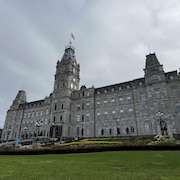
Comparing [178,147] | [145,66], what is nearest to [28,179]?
[178,147]

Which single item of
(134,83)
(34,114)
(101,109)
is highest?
(134,83)

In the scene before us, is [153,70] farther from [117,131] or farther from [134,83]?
[117,131]

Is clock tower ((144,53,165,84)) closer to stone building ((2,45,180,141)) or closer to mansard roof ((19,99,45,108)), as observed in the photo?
stone building ((2,45,180,141))

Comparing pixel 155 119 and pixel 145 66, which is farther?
pixel 145 66

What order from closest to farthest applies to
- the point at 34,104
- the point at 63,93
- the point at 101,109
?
the point at 101,109
the point at 63,93
the point at 34,104

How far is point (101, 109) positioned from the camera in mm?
70500

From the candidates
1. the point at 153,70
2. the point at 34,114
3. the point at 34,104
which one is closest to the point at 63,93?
the point at 34,114

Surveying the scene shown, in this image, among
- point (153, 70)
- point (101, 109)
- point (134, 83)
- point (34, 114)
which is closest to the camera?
point (153, 70)

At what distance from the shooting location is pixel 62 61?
278 feet

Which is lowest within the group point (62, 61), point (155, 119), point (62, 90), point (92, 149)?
point (92, 149)

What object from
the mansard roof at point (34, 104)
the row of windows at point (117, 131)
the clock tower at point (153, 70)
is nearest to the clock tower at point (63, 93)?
the mansard roof at point (34, 104)

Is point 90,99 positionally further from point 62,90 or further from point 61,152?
point 61,152

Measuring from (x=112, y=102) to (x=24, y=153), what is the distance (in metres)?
44.8

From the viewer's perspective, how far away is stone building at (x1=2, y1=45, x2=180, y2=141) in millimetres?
58200
